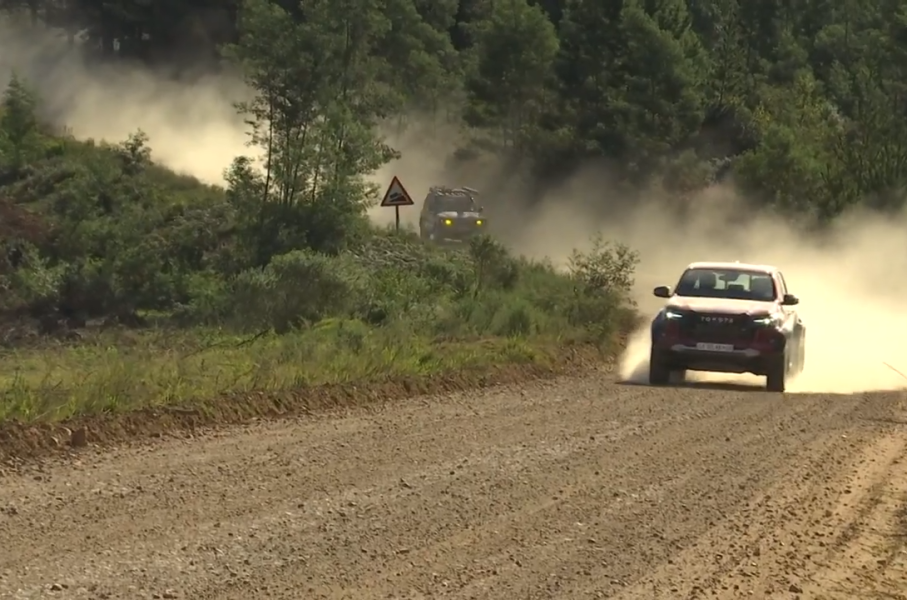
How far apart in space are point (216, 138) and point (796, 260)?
4184 centimetres

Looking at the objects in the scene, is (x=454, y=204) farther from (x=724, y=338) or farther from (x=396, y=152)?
(x=724, y=338)

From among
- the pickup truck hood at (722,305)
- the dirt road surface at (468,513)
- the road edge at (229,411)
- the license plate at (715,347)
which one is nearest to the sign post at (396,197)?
the road edge at (229,411)

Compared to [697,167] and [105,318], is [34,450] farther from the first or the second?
[697,167]

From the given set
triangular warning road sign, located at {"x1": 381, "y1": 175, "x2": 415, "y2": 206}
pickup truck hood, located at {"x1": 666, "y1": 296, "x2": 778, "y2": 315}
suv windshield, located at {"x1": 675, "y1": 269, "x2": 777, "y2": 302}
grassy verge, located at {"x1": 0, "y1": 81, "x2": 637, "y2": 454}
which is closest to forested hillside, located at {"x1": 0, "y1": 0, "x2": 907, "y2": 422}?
grassy verge, located at {"x1": 0, "y1": 81, "x2": 637, "y2": 454}

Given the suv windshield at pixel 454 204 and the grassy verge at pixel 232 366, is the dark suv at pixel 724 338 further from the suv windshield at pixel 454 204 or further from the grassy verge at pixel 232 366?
the suv windshield at pixel 454 204

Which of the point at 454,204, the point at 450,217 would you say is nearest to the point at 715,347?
the point at 450,217

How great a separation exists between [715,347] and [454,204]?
91.6 feet

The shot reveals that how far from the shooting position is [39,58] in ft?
296

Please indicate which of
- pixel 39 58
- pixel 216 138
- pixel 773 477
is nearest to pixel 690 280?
pixel 773 477

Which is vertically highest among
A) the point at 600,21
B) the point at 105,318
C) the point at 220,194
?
the point at 600,21

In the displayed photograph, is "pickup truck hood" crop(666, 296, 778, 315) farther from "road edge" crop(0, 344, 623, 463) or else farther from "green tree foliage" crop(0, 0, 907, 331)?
"green tree foliage" crop(0, 0, 907, 331)

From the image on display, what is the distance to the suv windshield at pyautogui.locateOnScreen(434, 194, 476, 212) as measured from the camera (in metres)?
47.3

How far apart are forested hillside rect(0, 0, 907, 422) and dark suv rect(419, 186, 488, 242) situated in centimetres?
229

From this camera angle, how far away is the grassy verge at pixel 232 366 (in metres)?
13.7
